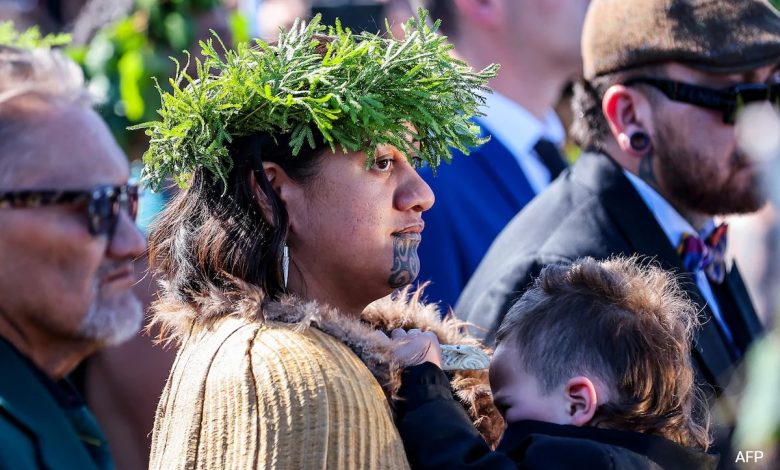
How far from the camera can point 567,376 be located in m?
2.78

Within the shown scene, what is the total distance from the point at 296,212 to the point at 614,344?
82cm

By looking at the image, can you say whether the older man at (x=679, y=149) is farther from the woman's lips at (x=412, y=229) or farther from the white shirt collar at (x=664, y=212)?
the woman's lips at (x=412, y=229)

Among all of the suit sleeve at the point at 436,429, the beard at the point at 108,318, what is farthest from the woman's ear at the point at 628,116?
the beard at the point at 108,318

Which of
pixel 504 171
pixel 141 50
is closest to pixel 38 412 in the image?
pixel 504 171

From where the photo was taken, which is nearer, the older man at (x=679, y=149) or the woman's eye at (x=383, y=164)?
the woman's eye at (x=383, y=164)

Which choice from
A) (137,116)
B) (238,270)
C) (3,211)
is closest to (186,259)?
(238,270)

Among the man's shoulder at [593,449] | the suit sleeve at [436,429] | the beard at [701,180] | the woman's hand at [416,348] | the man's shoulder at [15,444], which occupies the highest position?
the beard at [701,180]

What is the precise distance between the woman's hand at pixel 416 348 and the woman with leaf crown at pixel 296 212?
49 mm

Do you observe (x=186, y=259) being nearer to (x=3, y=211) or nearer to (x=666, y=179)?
(x=3, y=211)

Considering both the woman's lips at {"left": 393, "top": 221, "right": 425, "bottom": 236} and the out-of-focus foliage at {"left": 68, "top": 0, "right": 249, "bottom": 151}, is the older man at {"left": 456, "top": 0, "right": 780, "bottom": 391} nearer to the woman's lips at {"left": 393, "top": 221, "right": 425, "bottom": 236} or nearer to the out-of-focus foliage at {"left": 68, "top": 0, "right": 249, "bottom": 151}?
the woman's lips at {"left": 393, "top": 221, "right": 425, "bottom": 236}

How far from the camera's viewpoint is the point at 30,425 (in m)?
2.12

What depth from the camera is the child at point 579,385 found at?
8.52ft

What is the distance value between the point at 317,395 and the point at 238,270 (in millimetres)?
444

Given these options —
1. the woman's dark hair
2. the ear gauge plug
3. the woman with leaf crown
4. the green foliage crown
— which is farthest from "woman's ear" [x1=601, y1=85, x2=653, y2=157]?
the woman's dark hair
